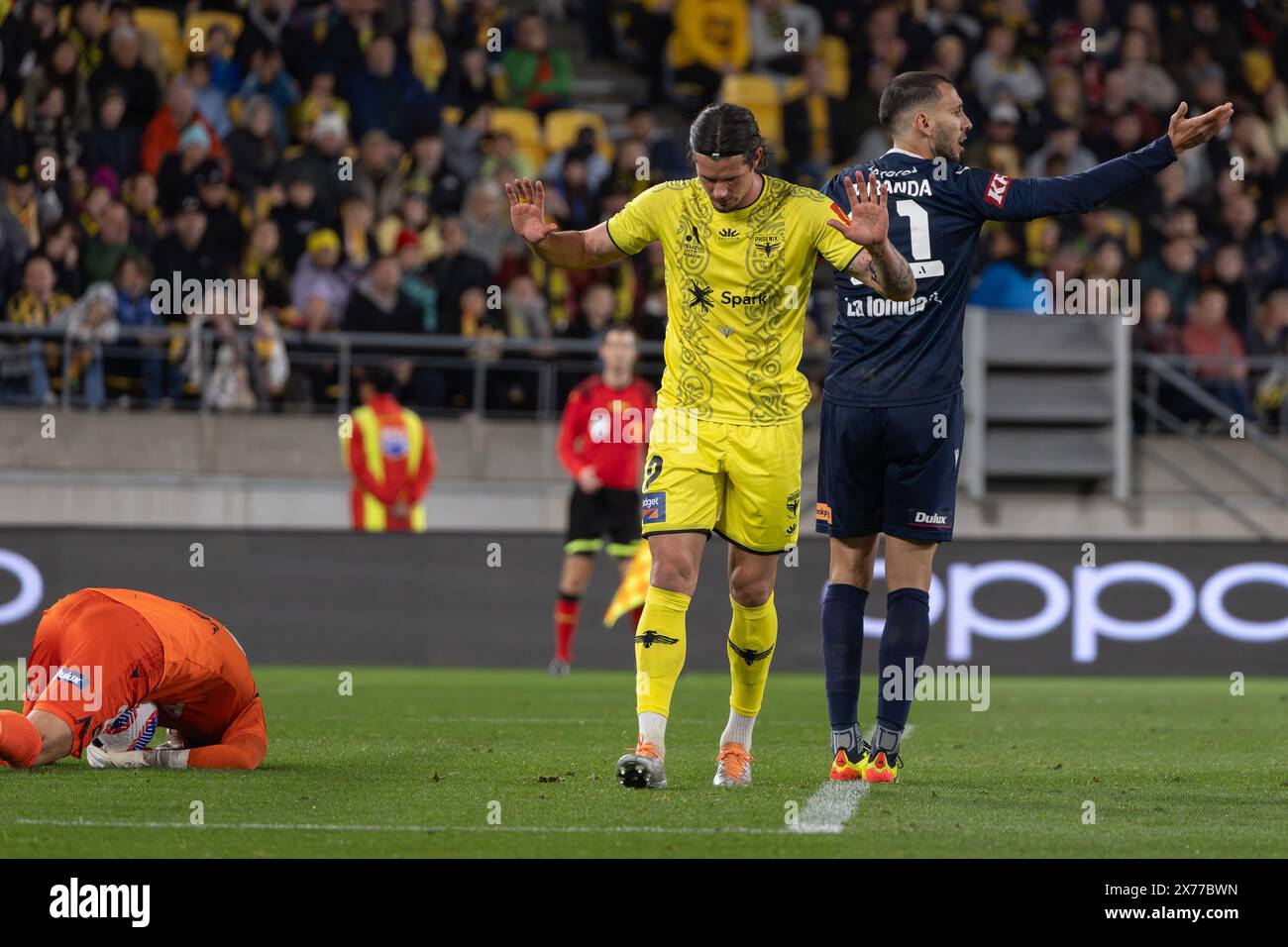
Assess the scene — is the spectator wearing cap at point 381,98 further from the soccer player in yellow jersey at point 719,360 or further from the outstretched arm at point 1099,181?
the outstretched arm at point 1099,181

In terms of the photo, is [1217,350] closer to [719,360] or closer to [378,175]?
[378,175]

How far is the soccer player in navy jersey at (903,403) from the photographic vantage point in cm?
696

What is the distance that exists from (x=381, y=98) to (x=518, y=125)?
144 cm

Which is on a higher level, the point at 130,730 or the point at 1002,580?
the point at 1002,580

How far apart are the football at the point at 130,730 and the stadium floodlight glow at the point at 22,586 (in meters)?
7.13

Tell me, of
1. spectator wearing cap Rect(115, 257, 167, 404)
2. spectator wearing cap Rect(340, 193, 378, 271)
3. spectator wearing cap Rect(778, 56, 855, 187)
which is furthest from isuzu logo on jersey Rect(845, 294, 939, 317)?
spectator wearing cap Rect(778, 56, 855, 187)

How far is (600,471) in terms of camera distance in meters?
14.2

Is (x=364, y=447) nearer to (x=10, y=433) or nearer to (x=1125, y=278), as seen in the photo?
(x=10, y=433)

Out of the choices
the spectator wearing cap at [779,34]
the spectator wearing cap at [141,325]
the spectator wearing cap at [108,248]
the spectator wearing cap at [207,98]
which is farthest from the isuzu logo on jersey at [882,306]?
the spectator wearing cap at [779,34]

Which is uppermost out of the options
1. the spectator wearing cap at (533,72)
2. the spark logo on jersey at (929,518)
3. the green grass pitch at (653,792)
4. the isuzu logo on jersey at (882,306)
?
the spectator wearing cap at (533,72)

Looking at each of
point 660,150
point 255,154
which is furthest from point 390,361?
point 660,150

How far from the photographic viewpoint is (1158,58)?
67.8 feet

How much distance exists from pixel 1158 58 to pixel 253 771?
632 inches
